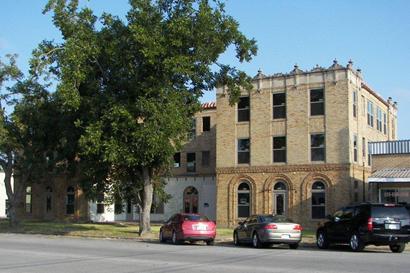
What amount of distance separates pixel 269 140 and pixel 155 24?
14.3 meters

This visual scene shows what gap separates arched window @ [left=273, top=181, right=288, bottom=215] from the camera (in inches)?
1547

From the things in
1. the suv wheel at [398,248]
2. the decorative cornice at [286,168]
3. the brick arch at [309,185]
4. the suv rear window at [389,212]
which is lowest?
the suv wheel at [398,248]

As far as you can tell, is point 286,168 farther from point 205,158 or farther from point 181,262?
point 181,262

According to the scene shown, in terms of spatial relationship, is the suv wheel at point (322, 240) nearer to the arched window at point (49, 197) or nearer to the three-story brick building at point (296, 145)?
the three-story brick building at point (296, 145)

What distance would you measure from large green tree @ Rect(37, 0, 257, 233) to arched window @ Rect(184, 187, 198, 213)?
16931 mm

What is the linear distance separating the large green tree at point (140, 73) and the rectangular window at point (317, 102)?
26.8 feet

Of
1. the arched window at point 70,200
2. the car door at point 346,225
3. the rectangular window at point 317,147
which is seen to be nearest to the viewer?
the car door at point 346,225

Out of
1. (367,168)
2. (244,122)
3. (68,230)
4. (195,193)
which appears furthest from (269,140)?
(68,230)

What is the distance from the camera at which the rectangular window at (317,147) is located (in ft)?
126

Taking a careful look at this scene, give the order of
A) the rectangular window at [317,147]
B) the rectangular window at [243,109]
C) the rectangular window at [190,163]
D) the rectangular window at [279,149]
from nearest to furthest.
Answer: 1. the rectangular window at [317,147]
2. the rectangular window at [279,149]
3. the rectangular window at [243,109]
4. the rectangular window at [190,163]

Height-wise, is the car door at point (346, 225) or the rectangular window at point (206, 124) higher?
the rectangular window at point (206, 124)

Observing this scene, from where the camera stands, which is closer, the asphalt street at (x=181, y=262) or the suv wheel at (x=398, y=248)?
the asphalt street at (x=181, y=262)

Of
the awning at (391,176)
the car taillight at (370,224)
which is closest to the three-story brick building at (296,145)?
the awning at (391,176)

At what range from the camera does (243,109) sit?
41.5m
